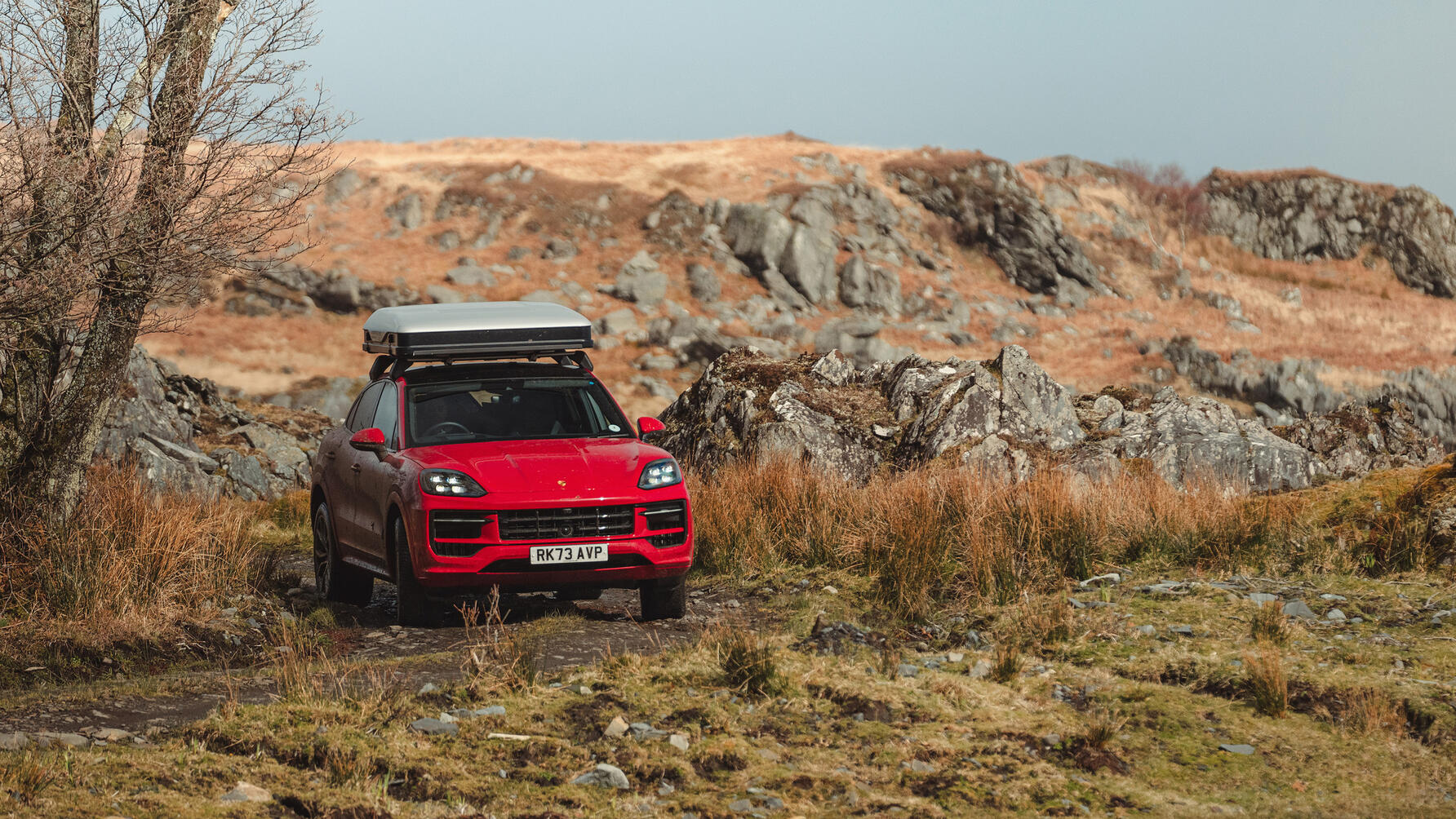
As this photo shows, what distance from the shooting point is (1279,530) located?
10438 millimetres

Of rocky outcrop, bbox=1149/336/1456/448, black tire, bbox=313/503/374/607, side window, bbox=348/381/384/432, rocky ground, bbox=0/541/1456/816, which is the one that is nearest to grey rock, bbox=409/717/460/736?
rocky ground, bbox=0/541/1456/816

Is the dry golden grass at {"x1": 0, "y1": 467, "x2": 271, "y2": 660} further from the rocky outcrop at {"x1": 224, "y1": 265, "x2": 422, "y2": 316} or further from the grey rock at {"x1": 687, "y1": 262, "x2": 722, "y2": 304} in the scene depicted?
the grey rock at {"x1": 687, "y1": 262, "x2": 722, "y2": 304}

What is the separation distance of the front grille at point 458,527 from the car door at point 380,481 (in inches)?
30.3

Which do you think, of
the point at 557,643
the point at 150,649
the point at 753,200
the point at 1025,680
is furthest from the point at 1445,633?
the point at 753,200

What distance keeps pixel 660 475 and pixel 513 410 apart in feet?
5.49

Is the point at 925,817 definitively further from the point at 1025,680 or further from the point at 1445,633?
the point at 1445,633

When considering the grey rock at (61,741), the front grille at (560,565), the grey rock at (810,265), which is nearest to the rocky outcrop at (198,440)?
the front grille at (560,565)

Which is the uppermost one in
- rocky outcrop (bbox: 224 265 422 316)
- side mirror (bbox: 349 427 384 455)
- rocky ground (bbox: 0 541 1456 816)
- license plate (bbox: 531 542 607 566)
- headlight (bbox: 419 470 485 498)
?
rocky outcrop (bbox: 224 265 422 316)

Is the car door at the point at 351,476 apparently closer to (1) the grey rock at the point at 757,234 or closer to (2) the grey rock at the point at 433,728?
(2) the grey rock at the point at 433,728

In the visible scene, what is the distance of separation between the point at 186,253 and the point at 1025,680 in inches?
253

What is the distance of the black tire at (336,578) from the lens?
10.6 metres

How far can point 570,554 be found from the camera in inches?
342

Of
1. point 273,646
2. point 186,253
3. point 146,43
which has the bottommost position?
point 273,646

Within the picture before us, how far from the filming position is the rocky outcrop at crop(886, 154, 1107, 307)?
232 feet
